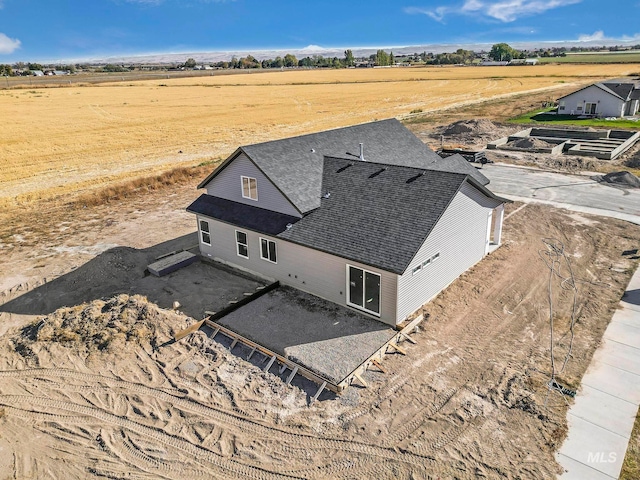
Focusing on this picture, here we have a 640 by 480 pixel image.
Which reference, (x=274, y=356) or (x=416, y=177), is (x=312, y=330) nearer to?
(x=274, y=356)

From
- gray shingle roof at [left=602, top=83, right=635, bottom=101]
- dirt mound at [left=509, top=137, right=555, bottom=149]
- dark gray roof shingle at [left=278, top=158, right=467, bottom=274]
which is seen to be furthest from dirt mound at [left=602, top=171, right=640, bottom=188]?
gray shingle roof at [left=602, top=83, right=635, bottom=101]

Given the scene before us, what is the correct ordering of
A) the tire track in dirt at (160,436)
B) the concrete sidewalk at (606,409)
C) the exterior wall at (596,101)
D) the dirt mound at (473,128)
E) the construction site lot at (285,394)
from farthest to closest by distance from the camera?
1. the exterior wall at (596,101)
2. the dirt mound at (473,128)
3. the construction site lot at (285,394)
4. the tire track in dirt at (160,436)
5. the concrete sidewalk at (606,409)

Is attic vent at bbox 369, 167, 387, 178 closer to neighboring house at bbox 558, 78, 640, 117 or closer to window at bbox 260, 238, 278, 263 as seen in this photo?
window at bbox 260, 238, 278, 263

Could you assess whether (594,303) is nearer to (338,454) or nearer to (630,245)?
(630,245)

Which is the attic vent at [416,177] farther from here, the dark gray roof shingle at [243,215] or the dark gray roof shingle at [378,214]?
the dark gray roof shingle at [243,215]

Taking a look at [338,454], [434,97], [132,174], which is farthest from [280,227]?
[434,97]

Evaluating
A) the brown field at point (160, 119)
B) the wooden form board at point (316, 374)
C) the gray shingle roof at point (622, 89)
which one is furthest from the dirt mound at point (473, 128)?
the wooden form board at point (316, 374)
